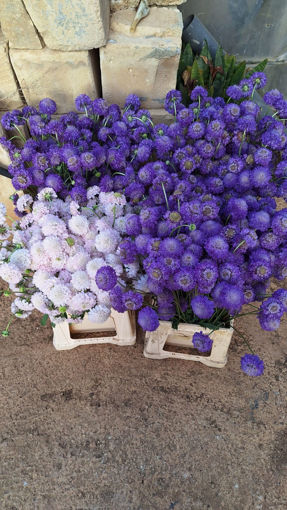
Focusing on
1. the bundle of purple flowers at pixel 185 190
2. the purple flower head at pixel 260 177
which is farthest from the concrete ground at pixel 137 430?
the purple flower head at pixel 260 177

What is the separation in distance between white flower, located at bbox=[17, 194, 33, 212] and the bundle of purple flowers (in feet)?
0.18

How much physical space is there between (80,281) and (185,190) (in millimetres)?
513

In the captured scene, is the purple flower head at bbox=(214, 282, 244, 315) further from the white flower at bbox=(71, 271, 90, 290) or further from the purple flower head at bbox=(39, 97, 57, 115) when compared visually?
the purple flower head at bbox=(39, 97, 57, 115)

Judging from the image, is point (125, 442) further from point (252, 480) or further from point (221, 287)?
point (221, 287)

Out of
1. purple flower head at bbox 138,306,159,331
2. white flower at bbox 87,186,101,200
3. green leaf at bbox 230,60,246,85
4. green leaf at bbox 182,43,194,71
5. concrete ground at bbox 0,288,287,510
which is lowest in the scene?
concrete ground at bbox 0,288,287,510

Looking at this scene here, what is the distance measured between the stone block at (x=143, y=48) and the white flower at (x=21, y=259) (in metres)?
0.98

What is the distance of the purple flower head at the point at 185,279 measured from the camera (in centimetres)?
122

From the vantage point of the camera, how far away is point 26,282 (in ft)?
5.09

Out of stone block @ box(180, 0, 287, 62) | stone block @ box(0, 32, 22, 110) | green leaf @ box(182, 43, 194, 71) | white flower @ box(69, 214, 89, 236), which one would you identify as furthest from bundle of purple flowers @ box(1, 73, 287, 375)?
stone block @ box(180, 0, 287, 62)

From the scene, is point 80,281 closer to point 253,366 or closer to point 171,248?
point 171,248

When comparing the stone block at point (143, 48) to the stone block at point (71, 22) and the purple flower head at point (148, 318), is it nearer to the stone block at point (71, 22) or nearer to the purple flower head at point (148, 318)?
the stone block at point (71, 22)

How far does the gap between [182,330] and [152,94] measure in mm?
1171

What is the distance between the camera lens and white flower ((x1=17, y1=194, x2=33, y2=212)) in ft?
5.39

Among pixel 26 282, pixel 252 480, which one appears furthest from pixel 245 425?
pixel 26 282
